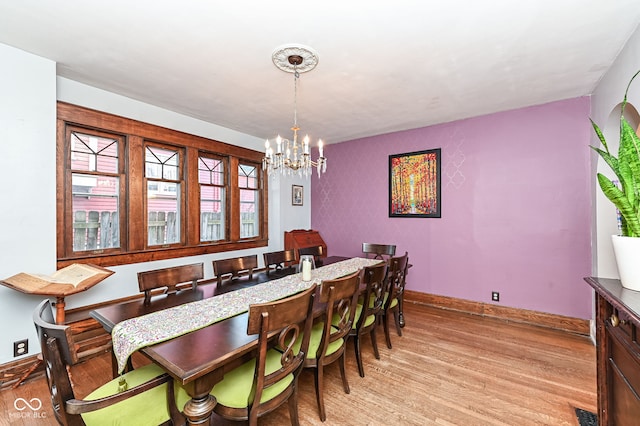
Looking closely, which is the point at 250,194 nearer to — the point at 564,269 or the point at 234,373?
the point at 234,373

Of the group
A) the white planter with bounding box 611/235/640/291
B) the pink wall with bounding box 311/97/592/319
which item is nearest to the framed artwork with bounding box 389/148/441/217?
the pink wall with bounding box 311/97/592/319

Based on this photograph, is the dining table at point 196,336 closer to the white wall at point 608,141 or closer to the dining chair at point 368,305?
the dining chair at point 368,305

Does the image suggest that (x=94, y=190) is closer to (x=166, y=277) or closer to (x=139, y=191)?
(x=139, y=191)

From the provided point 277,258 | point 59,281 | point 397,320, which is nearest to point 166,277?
point 59,281

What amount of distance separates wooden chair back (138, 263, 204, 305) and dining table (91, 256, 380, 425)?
112 millimetres

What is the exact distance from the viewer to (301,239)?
4.96m

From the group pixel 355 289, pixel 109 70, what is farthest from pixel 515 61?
pixel 109 70

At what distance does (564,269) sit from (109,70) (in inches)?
199

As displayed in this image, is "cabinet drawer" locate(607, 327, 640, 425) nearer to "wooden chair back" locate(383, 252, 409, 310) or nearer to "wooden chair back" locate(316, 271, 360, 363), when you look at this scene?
"wooden chair back" locate(316, 271, 360, 363)

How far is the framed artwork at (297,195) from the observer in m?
5.27

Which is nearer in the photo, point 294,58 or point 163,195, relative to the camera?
point 294,58

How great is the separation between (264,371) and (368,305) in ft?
3.74

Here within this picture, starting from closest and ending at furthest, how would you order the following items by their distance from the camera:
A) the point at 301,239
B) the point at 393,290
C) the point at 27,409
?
the point at 27,409, the point at 393,290, the point at 301,239

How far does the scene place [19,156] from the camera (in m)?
2.26
